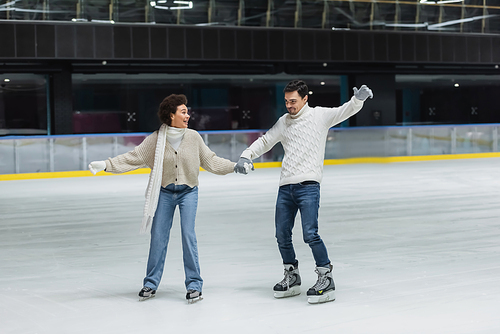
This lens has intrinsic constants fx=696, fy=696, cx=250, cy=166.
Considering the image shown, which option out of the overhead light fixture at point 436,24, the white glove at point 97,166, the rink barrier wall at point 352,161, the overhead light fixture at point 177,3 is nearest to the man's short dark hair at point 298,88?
the white glove at point 97,166

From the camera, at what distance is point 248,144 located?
2022 cm

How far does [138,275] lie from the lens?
6031mm

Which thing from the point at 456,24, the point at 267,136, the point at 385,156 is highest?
the point at 456,24

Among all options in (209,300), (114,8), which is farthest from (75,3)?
(209,300)

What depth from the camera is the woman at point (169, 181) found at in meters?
5.05

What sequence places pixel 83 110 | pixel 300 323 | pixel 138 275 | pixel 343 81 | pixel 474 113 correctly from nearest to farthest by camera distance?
1. pixel 300 323
2. pixel 138 275
3. pixel 83 110
4. pixel 343 81
5. pixel 474 113

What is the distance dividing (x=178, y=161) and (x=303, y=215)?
0.99 metres

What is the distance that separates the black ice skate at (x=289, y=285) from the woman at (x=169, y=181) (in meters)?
0.57

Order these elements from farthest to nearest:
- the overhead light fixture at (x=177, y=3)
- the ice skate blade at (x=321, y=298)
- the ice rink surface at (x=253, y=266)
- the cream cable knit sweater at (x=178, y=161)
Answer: the overhead light fixture at (x=177, y=3), the cream cable knit sweater at (x=178, y=161), the ice skate blade at (x=321, y=298), the ice rink surface at (x=253, y=266)

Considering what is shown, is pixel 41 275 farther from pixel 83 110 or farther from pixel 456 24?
pixel 456 24

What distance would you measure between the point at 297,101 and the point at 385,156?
16585 millimetres

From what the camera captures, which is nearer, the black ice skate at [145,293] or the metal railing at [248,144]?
the black ice skate at [145,293]

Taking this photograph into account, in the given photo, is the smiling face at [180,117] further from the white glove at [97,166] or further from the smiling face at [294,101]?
the smiling face at [294,101]

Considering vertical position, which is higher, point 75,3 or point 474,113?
point 75,3
